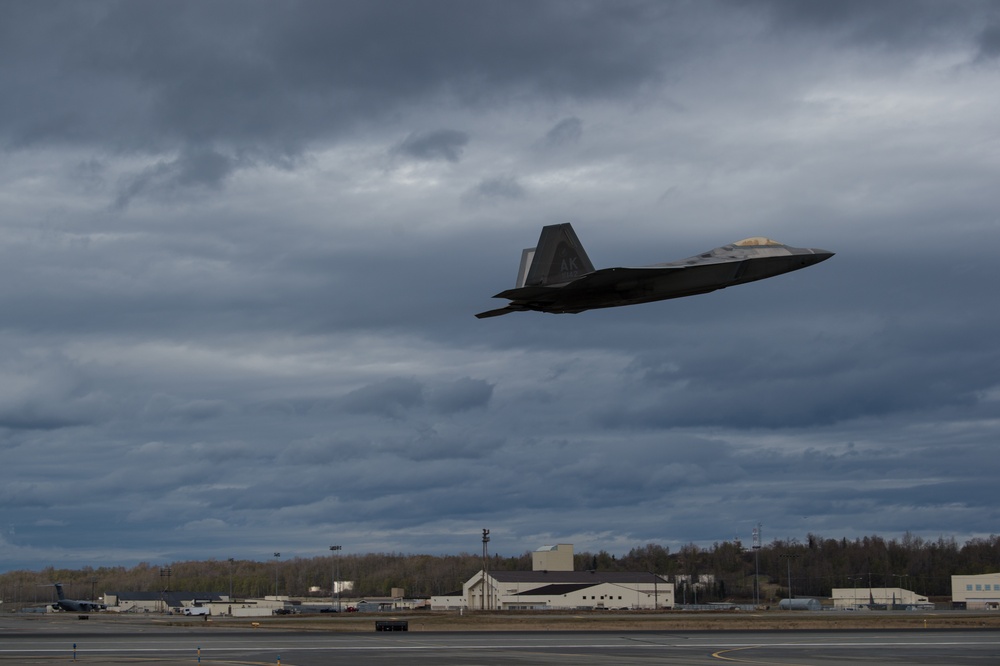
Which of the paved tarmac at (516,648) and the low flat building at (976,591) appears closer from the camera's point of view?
the paved tarmac at (516,648)

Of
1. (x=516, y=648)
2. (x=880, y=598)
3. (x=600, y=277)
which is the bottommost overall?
(x=880, y=598)

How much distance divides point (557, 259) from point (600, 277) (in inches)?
109

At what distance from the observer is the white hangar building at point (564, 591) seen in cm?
16100

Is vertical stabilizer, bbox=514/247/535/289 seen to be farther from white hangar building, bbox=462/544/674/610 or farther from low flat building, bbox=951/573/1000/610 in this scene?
low flat building, bbox=951/573/1000/610

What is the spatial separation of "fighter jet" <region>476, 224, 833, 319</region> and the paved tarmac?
17.2 m

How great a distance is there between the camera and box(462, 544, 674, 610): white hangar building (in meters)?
161

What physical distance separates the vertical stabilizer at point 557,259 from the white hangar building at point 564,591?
11519 centimetres

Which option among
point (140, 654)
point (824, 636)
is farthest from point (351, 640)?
point (824, 636)

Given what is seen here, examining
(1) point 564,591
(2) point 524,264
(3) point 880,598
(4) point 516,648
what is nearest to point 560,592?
(1) point 564,591

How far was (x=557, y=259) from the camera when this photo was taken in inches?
1781

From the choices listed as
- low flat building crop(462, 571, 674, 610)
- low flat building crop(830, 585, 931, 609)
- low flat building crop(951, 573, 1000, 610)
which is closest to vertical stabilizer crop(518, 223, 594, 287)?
low flat building crop(462, 571, 674, 610)

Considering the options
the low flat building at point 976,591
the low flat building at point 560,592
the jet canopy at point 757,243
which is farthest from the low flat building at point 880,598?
the jet canopy at point 757,243

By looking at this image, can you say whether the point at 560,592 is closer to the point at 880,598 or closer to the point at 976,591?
the point at 880,598

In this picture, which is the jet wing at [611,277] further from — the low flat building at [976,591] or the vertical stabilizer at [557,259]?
the low flat building at [976,591]
